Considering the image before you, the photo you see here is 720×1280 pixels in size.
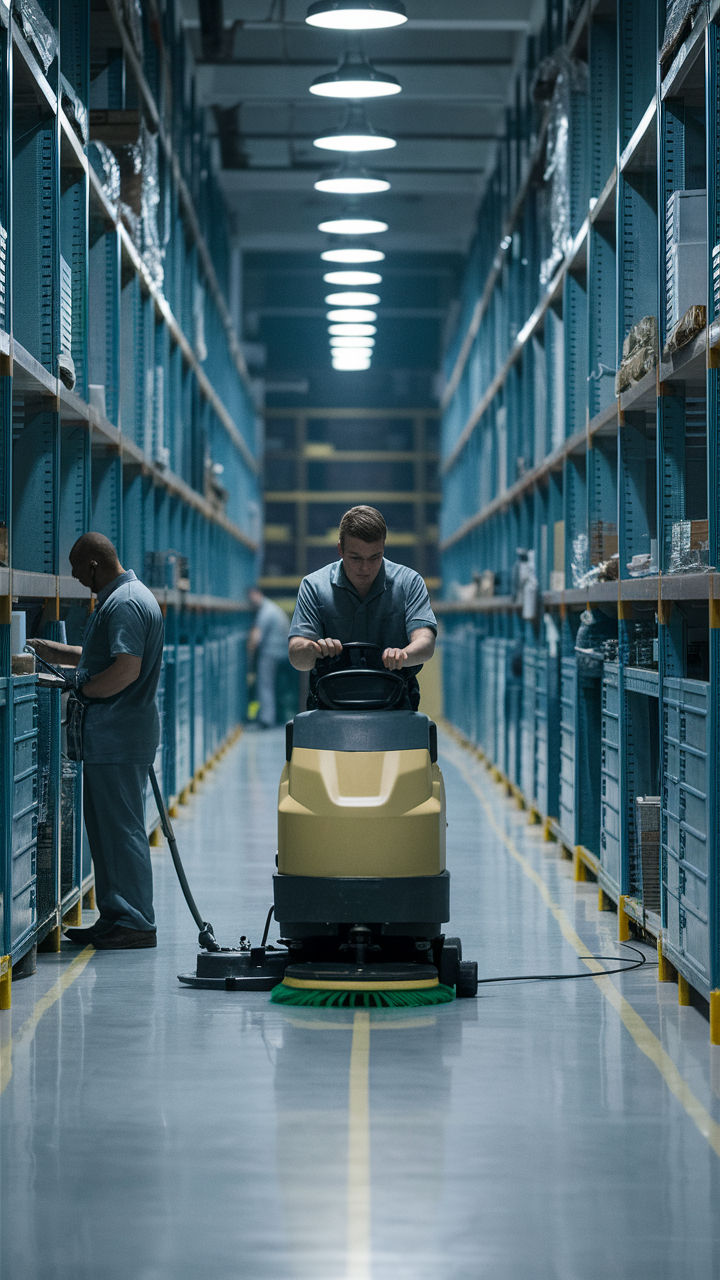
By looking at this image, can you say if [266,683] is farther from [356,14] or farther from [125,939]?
[125,939]

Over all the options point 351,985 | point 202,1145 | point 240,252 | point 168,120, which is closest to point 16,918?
point 351,985

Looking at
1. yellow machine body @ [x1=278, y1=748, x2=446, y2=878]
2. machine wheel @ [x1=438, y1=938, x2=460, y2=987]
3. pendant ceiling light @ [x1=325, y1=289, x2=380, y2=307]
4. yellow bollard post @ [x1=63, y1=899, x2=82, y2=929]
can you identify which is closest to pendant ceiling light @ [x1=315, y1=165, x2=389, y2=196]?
pendant ceiling light @ [x1=325, y1=289, x2=380, y2=307]

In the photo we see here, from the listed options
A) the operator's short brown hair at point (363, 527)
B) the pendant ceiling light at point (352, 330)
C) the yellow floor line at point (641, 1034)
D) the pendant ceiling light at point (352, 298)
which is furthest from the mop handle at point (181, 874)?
the pendant ceiling light at point (352, 330)

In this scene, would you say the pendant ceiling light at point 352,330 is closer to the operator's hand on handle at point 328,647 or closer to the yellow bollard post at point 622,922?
the yellow bollard post at point 622,922

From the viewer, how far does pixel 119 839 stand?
7.46 m

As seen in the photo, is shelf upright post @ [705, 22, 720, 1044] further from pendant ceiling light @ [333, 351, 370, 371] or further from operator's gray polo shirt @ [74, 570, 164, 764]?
pendant ceiling light @ [333, 351, 370, 371]

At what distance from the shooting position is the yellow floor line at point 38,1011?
5414mm

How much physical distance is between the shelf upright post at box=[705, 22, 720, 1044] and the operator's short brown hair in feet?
4.64

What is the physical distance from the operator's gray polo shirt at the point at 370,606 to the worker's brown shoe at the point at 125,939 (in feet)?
6.37

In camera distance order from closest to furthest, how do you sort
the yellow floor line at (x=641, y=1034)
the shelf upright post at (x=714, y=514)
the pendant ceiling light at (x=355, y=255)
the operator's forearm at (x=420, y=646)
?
the yellow floor line at (x=641, y=1034) < the shelf upright post at (x=714, y=514) < the operator's forearm at (x=420, y=646) < the pendant ceiling light at (x=355, y=255)

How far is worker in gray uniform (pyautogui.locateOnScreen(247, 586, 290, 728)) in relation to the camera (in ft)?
76.8

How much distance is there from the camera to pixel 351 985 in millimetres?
6090

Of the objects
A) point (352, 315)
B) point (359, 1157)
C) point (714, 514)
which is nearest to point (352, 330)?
point (352, 315)

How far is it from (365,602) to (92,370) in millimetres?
3784
